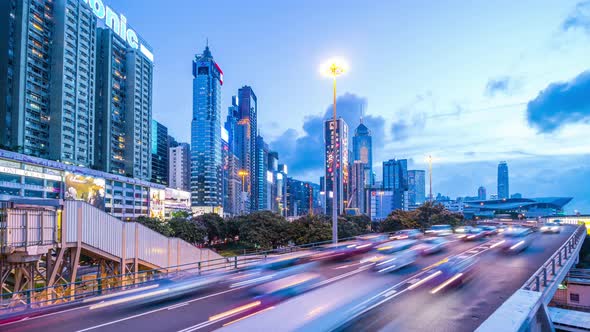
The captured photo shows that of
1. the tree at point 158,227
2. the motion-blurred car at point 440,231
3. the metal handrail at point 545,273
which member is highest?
the metal handrail at point 545,273

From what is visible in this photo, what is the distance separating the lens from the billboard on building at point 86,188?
9356 cm

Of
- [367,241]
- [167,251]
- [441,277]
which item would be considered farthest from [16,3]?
[441,277]

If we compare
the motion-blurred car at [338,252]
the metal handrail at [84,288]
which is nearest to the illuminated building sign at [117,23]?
the metal handrail at [84,288]

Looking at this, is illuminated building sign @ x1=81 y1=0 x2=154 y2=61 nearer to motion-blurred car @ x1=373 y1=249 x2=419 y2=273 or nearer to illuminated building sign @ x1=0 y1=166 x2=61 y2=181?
illuminated building sign @ x1=0 y1=166 x2=61 y2=181

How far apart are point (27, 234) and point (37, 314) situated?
677cm

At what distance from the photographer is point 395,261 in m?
23.8

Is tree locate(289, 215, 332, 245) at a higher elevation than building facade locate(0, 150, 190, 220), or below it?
below

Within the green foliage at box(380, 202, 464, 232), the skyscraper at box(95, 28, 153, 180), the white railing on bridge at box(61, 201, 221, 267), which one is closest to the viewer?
the white railing on bridge at box(61, 201, 221, 267)

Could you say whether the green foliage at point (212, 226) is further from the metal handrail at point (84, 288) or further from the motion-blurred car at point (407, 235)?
the metal handrail at point (84, 288)

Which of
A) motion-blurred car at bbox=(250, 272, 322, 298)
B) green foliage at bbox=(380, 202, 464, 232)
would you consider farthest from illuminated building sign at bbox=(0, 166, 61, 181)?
motion-blurred car at bbox=(250, 272, 322, 298)

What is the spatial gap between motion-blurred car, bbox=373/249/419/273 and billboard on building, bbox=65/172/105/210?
8804cm

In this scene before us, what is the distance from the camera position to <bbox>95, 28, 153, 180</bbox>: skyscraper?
138 meters

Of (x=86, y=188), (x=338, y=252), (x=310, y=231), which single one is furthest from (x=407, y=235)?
(x=86, y=188)

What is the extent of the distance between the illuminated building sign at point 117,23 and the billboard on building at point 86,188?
2650 inches
